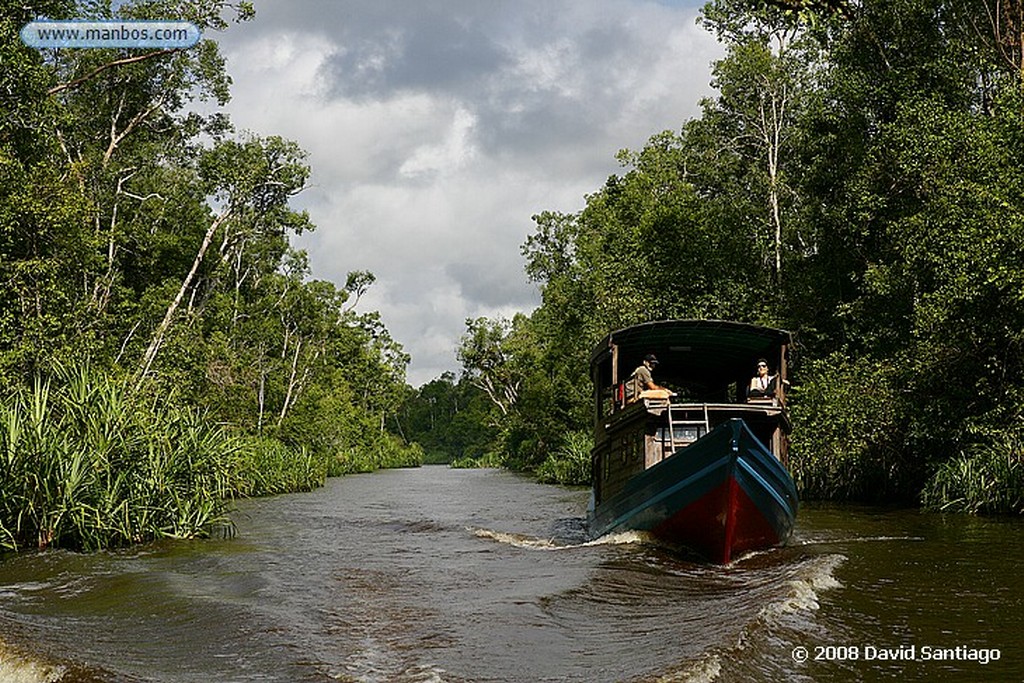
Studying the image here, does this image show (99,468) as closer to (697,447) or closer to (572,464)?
(697,447)

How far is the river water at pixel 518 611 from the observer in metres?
6.27

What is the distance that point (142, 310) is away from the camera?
29.8 metres

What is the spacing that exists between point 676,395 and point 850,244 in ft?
50.2

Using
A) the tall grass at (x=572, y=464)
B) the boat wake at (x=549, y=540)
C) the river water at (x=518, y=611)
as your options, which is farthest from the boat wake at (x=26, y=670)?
the tall grass at (x=572, y=464)

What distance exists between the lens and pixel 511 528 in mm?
17203

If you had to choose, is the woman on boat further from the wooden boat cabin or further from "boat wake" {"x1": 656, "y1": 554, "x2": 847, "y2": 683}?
"boat wake" {"x1": 656, "y1": 554, "x2": 847, "y2": 683}

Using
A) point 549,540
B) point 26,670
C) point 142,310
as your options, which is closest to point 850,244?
point 549,540

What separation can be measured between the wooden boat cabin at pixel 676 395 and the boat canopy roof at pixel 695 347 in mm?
14

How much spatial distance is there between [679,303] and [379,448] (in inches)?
1286

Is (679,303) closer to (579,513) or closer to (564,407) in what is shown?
(564,407)

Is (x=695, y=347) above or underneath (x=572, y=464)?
above

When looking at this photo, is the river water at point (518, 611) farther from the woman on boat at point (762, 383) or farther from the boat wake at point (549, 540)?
the woman on boat at point (762, 383)

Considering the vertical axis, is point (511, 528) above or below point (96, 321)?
below

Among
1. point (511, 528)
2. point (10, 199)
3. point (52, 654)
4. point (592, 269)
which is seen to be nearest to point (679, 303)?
point (592, 269)
